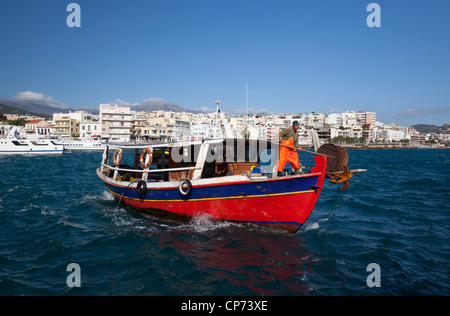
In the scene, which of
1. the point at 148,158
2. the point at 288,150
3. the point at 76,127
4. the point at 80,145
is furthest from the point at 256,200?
the point at 76,127

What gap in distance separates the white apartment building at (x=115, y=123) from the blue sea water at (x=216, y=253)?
87.6 metres

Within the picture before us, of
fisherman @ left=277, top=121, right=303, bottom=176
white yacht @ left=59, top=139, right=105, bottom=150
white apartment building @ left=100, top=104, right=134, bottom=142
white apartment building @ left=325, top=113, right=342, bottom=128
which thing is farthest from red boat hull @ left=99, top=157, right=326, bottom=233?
white apartment building @ left=325, top=113, right=342, bottom=128

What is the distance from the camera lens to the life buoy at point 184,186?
9773 mm

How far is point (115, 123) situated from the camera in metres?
98.1

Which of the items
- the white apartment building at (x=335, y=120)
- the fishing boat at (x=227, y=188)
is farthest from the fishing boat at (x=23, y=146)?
the white apartment building at (x=335, y=120)

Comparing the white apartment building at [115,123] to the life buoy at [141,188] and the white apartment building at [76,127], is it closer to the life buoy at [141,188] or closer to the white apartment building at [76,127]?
the white apartment building at [76,127]

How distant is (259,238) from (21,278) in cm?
608

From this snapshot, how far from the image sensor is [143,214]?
11.8m

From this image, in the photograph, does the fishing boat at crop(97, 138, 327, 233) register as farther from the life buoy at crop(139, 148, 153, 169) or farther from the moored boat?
the moored boat

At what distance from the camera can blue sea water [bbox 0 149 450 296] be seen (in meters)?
6.53

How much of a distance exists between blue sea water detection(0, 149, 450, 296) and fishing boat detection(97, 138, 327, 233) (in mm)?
524

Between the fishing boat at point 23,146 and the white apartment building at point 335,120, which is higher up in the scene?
the white apartment building at point 335,120

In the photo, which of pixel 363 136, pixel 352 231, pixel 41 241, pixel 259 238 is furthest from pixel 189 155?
pixel 363 136
